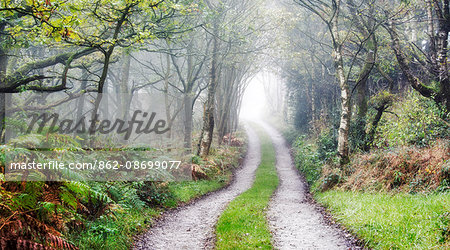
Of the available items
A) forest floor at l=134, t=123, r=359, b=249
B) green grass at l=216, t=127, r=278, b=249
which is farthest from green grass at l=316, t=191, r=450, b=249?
green grass at l=216, t=127, r=278, b=249

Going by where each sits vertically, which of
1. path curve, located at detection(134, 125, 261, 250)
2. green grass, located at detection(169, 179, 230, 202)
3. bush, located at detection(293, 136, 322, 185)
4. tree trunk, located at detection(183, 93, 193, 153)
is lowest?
path curve, located at detection(134, 125, 261, 250)

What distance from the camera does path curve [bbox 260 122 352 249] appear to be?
6.31 m

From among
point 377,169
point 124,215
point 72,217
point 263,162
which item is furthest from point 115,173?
point 263,162

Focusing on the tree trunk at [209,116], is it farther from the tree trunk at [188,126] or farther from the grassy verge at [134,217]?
the grassy verge at [134,217]

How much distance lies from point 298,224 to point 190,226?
2.85m

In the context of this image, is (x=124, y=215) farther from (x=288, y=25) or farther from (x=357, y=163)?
(x=288, y=25)

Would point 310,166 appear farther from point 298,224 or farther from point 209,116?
point 298,224

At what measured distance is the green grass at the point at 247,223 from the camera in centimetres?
615

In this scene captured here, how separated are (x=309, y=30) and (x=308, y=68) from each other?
9.92ft

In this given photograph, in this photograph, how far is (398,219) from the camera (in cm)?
613

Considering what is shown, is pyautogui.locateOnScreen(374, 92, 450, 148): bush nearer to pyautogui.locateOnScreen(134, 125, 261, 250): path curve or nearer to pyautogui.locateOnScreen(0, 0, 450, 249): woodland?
pyautogui.locateOnScreen(0, 0, 450, 249): woodland

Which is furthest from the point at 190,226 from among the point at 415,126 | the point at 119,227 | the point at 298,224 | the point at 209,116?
the point at 415,126

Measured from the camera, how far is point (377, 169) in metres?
9.57

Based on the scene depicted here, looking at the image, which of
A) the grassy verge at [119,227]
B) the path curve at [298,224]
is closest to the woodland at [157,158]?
the grassy verge at [119,227]
